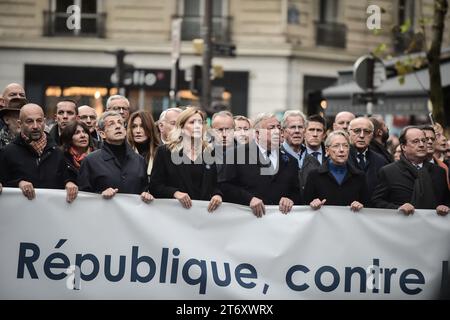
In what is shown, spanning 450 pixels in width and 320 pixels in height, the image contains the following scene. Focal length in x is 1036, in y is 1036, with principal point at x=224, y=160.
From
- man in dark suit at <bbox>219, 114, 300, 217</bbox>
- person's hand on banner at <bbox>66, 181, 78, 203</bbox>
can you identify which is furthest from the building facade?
person's hand on banner at <bbox>66, 181, 78, 203</bbox>

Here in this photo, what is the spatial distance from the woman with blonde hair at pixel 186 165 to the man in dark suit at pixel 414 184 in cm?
146

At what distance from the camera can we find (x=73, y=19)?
29156mm

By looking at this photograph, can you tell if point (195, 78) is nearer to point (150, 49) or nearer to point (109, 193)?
point (150, 49)

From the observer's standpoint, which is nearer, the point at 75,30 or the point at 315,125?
the point at 315,125

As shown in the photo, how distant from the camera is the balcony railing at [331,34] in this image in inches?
1180

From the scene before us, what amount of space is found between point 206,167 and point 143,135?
130 centimetres

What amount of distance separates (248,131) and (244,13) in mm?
20065

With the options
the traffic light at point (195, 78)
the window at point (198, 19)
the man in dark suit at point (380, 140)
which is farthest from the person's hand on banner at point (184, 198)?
the window at point (198, 19)

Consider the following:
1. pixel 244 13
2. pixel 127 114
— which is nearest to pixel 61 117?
pixel 127 114

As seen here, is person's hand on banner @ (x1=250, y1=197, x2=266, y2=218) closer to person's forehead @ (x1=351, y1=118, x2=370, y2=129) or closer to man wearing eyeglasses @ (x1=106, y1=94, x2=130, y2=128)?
person's forehead @ (x1=351, y1=118, x2=370, y2=129)

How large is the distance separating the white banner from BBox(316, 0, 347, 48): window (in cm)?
2223

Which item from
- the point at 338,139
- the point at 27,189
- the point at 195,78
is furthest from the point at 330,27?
the point at 27,189

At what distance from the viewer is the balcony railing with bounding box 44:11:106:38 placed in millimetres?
29047

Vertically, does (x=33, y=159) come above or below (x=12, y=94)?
below
